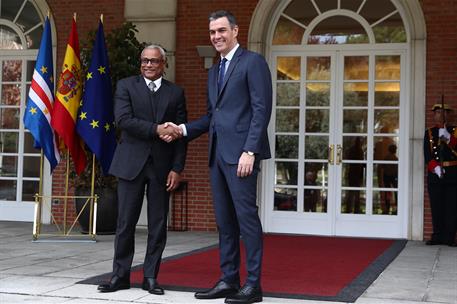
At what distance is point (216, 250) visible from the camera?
767cm

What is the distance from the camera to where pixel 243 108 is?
14.8 ft

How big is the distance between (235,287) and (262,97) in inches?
50.8

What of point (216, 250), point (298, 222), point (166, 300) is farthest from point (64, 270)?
point (298, 222)

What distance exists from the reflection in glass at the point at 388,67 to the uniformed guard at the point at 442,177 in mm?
1014

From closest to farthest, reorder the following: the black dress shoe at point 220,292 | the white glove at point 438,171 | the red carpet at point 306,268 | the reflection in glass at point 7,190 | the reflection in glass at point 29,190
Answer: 1. the black dress shoe at point 220,292
2. the red carpet at point 306,268
3. the white glove at point 438,171
4. the reflection in glass at point 29,190
5. the reflection in glass at point 7,190

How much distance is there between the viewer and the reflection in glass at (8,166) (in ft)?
35.6

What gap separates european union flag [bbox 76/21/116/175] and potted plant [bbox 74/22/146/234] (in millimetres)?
755

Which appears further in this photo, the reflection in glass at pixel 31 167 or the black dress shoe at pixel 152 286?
the reflection in glass at pixel 31 167

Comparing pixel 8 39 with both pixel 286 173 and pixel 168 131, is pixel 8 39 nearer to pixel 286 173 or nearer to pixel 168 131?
pixel 286 173

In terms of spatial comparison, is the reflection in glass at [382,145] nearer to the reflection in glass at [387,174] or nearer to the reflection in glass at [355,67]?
the reflection in glass at [387,174]

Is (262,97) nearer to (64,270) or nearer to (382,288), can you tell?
(382,288)

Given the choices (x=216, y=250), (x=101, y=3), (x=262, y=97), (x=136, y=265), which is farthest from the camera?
(x=101, y=3)

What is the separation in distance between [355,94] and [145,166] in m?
5.42

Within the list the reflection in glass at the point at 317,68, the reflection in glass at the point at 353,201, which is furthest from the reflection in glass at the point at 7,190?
the reflection in glass at the point at 353,201
